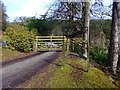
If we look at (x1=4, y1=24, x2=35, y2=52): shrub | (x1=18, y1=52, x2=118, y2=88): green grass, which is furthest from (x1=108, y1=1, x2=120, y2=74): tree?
(x1=4, y1=24, x2=35, y2=52): shrub

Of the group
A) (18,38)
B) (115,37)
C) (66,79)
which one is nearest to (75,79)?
(66,79)

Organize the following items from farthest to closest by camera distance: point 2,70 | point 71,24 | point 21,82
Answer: point 71,24 → point 2,70 → point 21,82

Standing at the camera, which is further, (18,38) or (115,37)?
(18,38)

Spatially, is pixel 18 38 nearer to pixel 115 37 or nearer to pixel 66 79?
pixel 115 37

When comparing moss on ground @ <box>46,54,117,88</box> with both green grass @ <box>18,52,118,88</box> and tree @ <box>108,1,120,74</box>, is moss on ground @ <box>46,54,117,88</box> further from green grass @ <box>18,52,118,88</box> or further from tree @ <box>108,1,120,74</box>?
tree @ <box>108,1,120,74</box>

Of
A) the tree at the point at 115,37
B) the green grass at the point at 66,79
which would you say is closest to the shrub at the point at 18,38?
the tree at the point at 115,37

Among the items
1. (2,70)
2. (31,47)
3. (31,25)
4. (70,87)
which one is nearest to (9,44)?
(31,47)

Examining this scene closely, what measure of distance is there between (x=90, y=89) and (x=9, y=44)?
1184cm

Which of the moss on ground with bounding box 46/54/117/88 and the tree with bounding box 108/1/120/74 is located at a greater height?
the tree with bounding box 108/1/120/74

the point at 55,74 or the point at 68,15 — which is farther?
the point at 68,15

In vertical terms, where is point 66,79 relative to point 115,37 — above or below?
below

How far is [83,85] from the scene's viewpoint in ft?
33.8

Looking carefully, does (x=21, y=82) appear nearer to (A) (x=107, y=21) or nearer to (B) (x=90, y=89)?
(B) (x=90, y=89)

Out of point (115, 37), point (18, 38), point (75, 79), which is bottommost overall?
point (75, 79)
